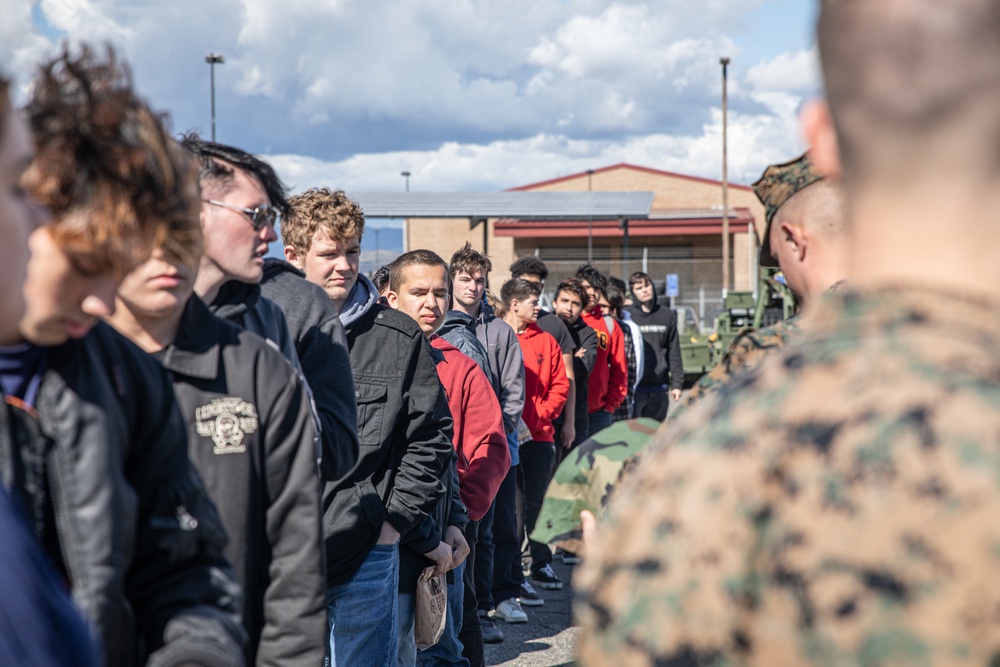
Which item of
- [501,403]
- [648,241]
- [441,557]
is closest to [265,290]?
[441,557]

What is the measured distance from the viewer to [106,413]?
5.80ft

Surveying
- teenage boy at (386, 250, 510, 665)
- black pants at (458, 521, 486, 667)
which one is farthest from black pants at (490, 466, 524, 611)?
teenage boy at (386, 250, 510, 665)

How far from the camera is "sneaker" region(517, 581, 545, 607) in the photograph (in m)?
7.83

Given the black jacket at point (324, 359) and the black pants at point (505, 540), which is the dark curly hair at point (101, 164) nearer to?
the black jacket at point (324, 359)

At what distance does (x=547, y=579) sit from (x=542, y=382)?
167 centimetres

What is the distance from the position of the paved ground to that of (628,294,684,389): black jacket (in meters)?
4.01

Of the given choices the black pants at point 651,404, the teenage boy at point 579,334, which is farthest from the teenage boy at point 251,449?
the black pants at point 651,404

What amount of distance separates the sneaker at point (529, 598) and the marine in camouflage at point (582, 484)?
5.60 metres

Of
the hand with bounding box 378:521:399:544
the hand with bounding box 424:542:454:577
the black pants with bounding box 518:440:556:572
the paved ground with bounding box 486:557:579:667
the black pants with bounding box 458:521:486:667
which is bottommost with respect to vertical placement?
the paved ground with bounding box 486:557:579:667

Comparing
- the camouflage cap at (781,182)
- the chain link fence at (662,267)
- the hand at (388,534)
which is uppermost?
the chain link fence at (662,267)

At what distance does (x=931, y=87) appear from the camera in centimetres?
112

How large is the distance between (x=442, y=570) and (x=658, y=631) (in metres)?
3.53

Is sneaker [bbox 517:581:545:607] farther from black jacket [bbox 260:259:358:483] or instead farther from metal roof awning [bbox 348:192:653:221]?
metal roof awning [bbox 348:192:653:221]

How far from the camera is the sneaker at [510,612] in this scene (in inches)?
289
